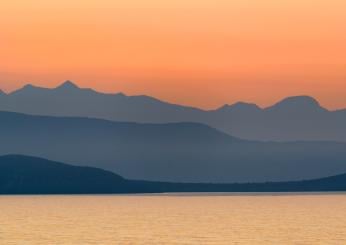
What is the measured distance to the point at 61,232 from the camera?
580 ft

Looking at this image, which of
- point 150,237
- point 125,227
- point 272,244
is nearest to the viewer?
point 272,244

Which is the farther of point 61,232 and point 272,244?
point 61,232

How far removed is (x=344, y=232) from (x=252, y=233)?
44.1 feet

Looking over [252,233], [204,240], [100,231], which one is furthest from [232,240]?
[100,231]

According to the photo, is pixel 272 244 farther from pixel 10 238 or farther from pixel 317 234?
pixel 10 238

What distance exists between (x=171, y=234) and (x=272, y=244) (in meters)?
22.5

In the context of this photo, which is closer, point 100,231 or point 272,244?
point 272,244

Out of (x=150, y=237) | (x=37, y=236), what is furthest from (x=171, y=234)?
(x=37, y=236)

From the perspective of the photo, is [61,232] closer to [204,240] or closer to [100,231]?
[100,231]

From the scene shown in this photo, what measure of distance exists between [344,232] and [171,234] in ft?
84.7

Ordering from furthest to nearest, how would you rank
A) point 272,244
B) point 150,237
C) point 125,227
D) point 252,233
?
point 125,227 < point 252,233 < point 150,237 < point 272,244

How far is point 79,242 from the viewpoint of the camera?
152500 mm

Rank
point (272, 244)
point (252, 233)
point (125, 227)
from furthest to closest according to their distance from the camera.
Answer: point (125, 227)
point (252, 233)
point (272, 244)

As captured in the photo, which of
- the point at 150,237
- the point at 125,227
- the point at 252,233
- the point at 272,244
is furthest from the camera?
the point at 125,227
